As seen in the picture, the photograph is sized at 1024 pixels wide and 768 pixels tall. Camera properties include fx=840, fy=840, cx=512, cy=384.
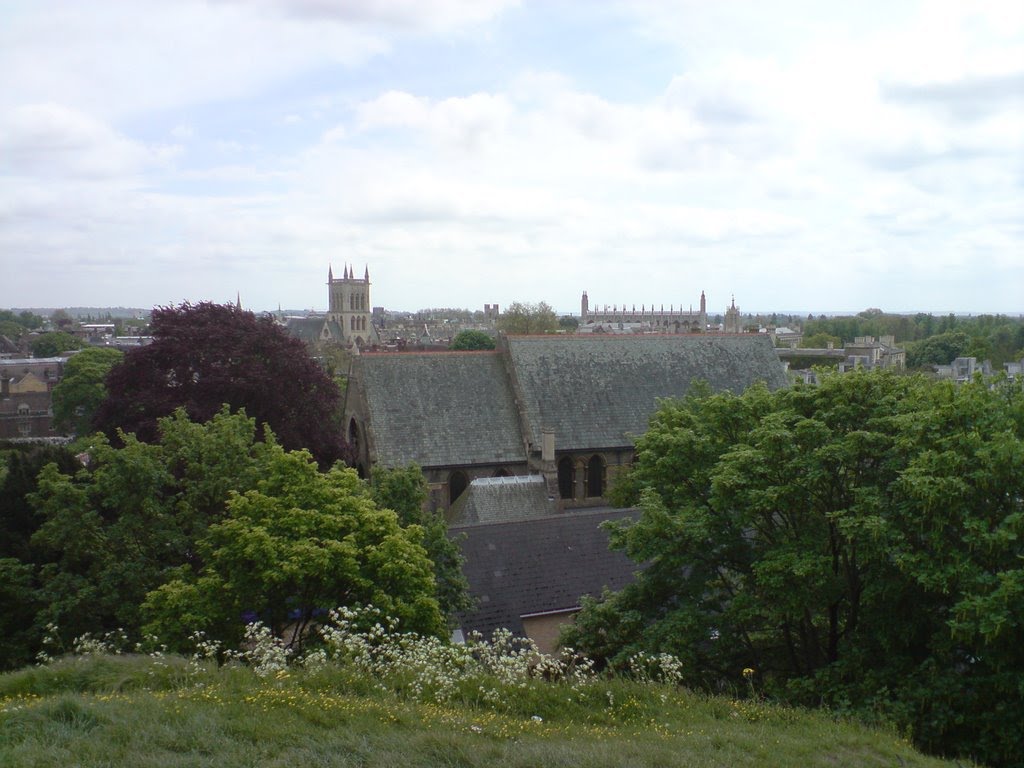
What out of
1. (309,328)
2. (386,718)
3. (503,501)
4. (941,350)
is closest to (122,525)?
(386,718)

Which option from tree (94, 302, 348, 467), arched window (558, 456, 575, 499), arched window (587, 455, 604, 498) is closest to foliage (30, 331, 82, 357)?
tree (94, 302, 348, 467)

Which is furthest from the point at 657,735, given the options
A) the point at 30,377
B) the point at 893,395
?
the point at 30,377

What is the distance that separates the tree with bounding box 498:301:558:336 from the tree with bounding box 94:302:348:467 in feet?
205

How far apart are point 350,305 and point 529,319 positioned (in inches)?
1857

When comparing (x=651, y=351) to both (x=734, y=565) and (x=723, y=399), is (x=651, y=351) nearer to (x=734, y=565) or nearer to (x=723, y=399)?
(x=723, y=399)

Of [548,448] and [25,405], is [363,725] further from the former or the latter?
[25,405]

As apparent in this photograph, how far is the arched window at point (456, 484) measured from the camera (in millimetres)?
33031

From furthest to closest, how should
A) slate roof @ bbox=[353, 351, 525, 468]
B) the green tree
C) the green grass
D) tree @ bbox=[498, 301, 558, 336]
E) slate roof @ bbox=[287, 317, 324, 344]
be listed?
slate roof @ bbox=[287, 317, 324, 344] → tree @ bbox=[498, 301, 558, 336] → slate roof @ bbox=[353, 351, 525, 468] → the green tree → the green grass

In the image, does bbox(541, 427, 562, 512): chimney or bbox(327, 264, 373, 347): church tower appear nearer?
bbox(541, 427, 562, 512): chimney

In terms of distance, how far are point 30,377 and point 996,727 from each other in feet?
294

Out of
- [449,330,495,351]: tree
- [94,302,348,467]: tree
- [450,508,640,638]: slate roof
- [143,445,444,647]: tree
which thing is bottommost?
[450,508,640,638]: slate roof

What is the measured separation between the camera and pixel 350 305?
13512 centimetres

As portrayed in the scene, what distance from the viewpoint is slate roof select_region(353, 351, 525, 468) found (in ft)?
107

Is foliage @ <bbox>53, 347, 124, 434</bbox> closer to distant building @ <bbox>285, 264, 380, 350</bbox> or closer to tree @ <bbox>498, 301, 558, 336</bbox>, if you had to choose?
tree @ <bbox>498, 301, 558, 336</bbox>
